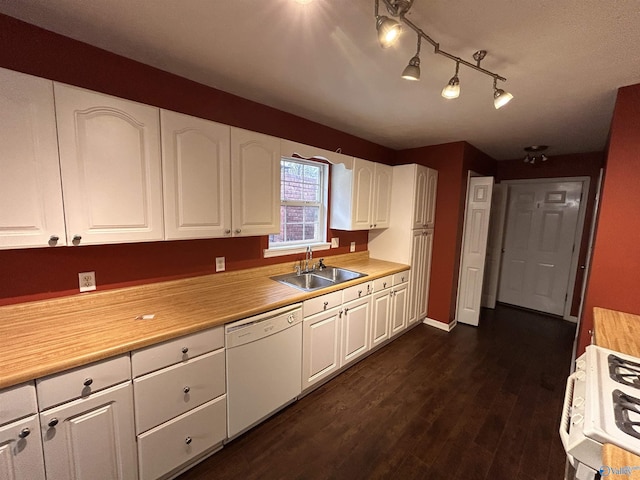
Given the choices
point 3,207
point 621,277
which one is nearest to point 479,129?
point 621,277

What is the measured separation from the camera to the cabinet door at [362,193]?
286cm

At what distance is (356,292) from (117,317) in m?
1.79

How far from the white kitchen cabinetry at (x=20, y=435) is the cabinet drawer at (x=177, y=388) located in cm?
34

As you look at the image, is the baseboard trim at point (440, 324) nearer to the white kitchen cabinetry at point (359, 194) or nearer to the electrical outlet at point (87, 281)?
the white kitchen cabinetry at point (359, 194)

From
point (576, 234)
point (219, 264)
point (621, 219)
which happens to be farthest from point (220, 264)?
point (576, 234)

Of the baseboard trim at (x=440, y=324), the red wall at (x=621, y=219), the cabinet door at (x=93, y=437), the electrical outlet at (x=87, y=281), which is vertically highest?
the red wall at (x=621, y=219)

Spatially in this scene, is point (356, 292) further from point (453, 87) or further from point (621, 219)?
point (621, 219)

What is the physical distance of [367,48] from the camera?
1472 mm

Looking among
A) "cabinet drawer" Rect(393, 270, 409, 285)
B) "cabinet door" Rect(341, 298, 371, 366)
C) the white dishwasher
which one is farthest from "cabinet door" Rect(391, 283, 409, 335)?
the white dishwasher

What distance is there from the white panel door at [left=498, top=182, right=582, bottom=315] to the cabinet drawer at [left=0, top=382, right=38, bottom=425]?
17.6ft

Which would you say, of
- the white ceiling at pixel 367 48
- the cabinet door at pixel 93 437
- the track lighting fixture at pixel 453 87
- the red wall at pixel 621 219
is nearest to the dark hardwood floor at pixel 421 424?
the cabinet door at pixel 93 437

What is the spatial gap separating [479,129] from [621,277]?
1721mm

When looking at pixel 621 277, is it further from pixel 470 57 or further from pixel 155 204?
pixel 155 204

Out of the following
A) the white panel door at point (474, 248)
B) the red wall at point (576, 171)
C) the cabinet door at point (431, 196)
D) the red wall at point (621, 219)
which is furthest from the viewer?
the red wall at point (576, 171)
